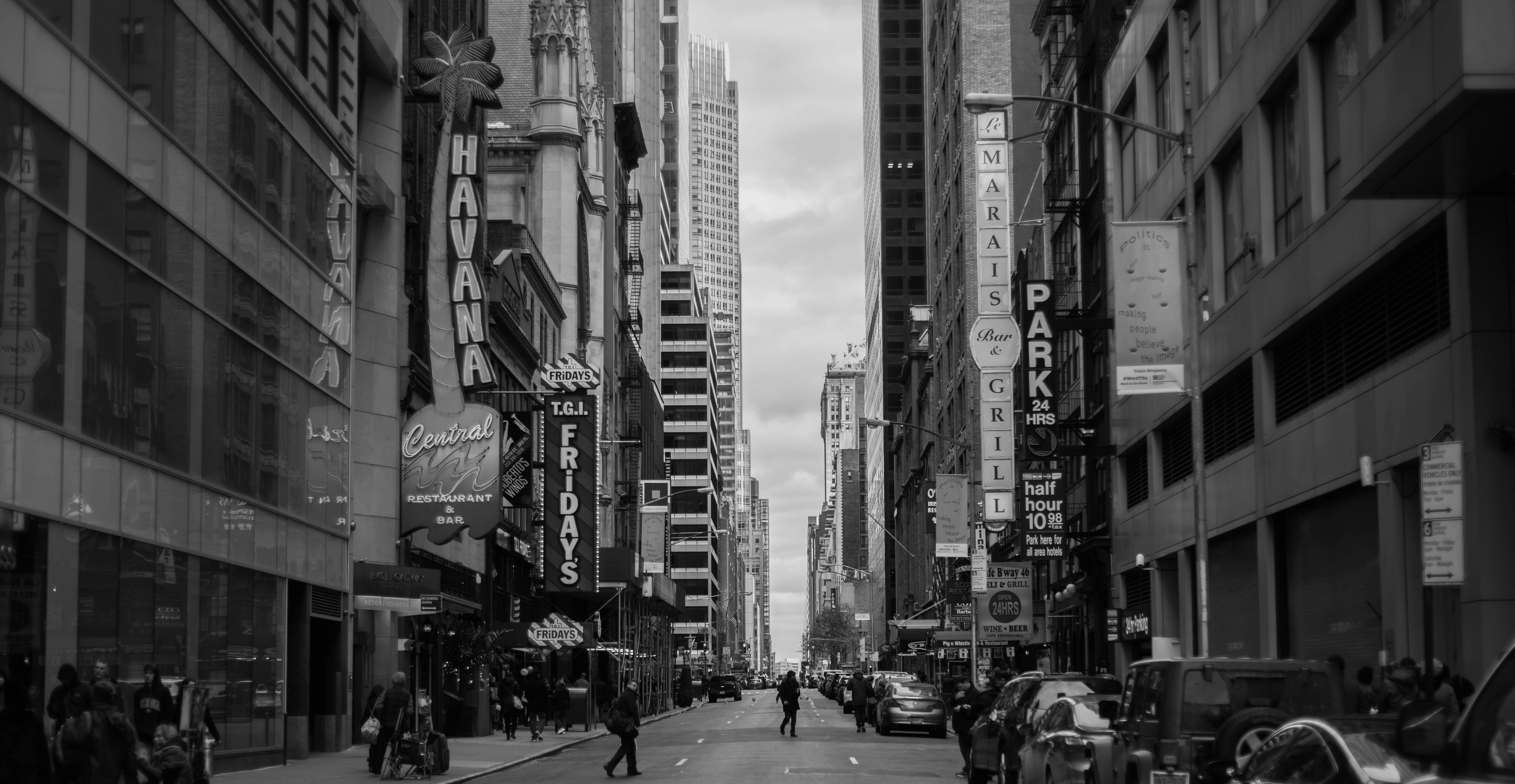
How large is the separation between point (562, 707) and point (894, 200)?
108m

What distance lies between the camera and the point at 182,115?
25984 millimetres

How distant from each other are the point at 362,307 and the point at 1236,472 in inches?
827

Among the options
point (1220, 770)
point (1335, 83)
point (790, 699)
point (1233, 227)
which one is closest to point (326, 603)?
point (790, 699)

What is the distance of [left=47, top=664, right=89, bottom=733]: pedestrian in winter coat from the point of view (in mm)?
16703

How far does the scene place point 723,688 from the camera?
371 feet

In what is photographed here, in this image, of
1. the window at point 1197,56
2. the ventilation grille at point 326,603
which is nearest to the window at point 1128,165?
the window at point 1197,56

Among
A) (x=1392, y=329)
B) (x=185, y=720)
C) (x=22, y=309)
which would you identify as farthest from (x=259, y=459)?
(x=1392, y=329)

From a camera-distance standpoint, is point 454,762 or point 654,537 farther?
point 654,537

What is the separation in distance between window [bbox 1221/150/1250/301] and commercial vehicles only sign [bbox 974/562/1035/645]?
19.0 metres

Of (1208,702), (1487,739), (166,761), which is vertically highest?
(1487,739)

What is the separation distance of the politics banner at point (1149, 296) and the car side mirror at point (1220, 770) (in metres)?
10.4

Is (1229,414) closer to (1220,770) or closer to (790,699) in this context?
(790,699)

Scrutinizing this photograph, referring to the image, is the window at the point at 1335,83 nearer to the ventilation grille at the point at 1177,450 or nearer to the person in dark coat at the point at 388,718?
the ventilation grille at the point at 1177,450

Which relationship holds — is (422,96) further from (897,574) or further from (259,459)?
(897,574)
